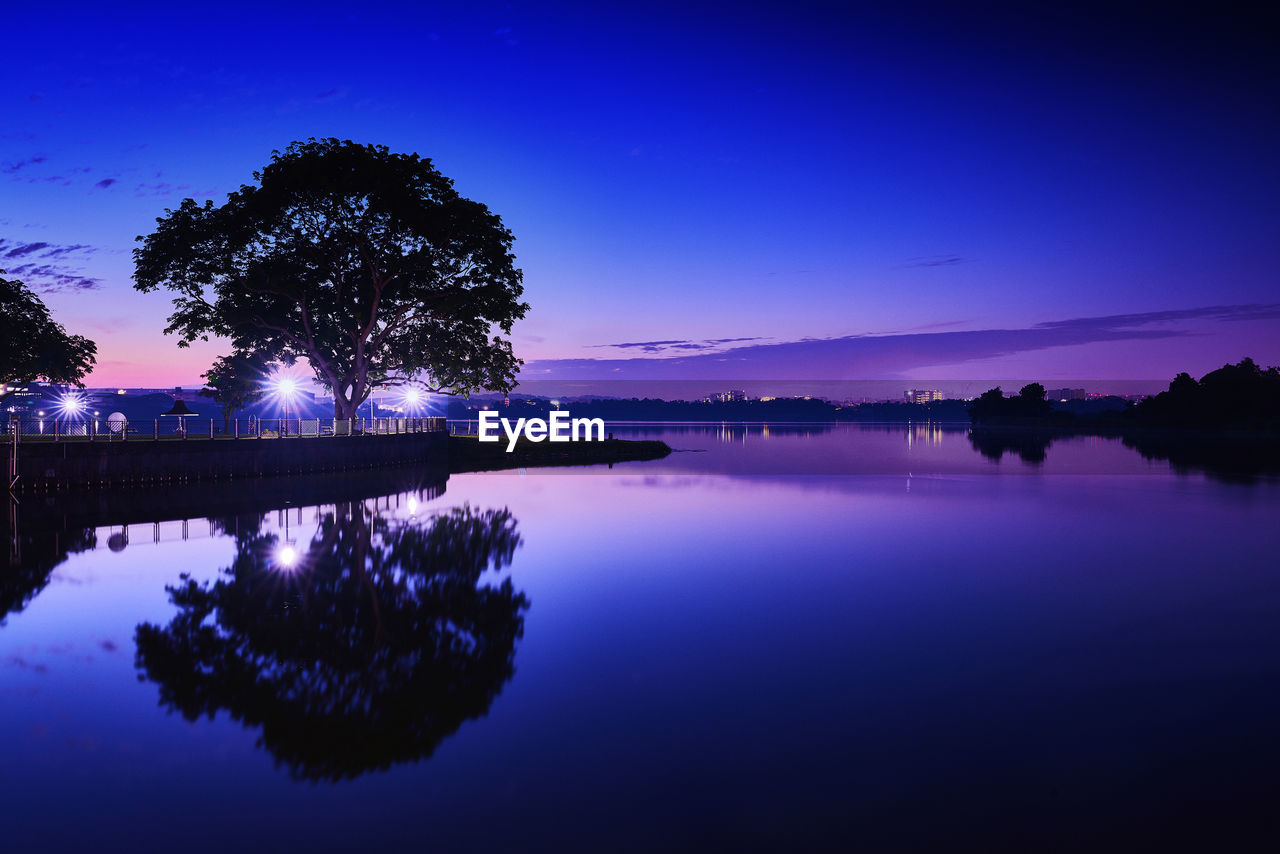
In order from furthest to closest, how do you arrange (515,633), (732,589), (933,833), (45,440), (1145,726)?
(45,440) < (732,589) < (515,633) < (1145,726) < (933,833)

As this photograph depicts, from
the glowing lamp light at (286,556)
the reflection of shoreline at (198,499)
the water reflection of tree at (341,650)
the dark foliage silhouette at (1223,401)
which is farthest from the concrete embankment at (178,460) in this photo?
the dark foliage silhouette at (1223,401)

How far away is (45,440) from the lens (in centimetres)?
3412

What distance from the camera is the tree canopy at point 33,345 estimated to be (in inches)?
2156

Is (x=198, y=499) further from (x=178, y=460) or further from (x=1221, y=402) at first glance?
(x=1221, y=402)

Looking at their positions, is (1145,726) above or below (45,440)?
below

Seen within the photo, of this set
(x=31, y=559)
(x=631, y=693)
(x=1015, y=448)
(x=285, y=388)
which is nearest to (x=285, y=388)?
(x=285, y=388)

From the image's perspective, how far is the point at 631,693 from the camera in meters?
9.61

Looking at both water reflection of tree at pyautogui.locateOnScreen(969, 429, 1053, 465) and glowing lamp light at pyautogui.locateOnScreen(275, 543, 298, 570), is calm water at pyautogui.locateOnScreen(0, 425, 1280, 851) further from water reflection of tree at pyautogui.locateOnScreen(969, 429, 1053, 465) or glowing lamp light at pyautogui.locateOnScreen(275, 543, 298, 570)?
water reflection of tree at pyautogui.locateOnScreen(969, 429, 1053, 465)

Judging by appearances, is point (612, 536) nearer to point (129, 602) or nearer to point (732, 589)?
point (732, 589)

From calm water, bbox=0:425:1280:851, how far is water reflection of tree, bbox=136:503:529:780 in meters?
0.06

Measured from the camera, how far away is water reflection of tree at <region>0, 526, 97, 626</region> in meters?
14.5

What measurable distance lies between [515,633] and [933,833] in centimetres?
756

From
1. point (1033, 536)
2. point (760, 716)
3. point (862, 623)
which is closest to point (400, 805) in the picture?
point (760, 716)

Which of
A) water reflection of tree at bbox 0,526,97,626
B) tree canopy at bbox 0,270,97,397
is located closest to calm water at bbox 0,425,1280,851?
water reflection of tree at bbox 0,526,97,626
